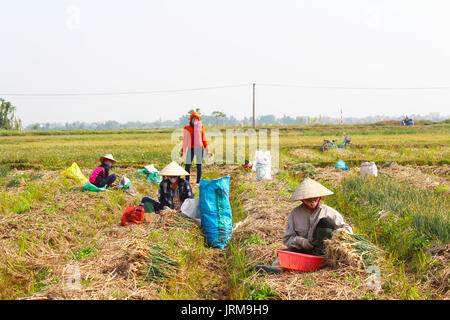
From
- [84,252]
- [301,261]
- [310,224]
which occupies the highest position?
[310,224]

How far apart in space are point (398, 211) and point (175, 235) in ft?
12.0

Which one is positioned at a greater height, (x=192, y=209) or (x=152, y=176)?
(x=192, y=209)

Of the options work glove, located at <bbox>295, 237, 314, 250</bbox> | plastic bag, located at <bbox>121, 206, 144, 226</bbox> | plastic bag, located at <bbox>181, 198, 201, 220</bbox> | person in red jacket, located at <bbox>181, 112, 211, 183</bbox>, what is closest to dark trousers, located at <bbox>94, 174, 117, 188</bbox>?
person in red jacket, located at <bbox>181, 112, 211, 183</bbox>

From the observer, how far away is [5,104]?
5938 cm

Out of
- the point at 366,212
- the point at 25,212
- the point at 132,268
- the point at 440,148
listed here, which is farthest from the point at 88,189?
the point at 440,148

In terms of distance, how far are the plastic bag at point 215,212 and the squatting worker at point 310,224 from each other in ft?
4.08

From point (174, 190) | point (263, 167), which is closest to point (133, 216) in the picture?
point (174, 190)

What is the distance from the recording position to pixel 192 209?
580 centimetres

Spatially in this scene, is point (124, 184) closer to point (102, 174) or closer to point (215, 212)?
point (102, 174)

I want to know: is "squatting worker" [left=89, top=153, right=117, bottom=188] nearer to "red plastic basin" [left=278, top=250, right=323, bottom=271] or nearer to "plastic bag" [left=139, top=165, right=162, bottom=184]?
"plastic bag" [left=139, top=165, right=162, bottom=184]

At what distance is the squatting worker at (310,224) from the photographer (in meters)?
4.09

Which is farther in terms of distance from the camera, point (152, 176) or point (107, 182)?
point (152, 176)

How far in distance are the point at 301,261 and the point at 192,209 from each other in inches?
86.8

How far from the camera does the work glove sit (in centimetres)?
412
